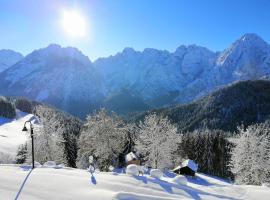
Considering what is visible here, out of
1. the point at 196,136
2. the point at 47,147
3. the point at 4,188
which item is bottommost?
the point at 4,188

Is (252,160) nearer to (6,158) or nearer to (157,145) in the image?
(157,145)

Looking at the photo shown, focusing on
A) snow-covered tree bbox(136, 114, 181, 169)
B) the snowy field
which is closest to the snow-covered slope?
snow-covered tree bbox(136, 114, 181, 169)

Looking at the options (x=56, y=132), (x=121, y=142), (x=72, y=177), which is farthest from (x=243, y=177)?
(x=72, y=177)

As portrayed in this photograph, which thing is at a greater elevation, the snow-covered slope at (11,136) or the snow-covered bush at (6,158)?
the snow-covered slope at (11,136)

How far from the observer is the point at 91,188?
28297 millimetres

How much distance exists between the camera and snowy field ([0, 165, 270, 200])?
25.4m

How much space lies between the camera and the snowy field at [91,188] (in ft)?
83.4

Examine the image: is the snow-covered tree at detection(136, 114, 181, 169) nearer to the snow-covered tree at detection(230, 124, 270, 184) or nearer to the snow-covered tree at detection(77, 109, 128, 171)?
the snow-covered tree at detection(77, 109, 128, 171)

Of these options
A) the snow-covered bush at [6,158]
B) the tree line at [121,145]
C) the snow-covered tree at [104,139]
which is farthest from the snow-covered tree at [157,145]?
the snow-covered bush at [6,158]

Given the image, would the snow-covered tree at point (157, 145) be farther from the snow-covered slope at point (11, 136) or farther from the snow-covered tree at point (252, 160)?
the snow-covered slope at point (11, 136)

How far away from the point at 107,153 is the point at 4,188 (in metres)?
42.7

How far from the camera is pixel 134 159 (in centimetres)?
8006

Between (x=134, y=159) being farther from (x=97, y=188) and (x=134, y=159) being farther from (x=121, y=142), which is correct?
(x=97, y=188)

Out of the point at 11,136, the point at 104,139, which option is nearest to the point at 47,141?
the point at 104,139
